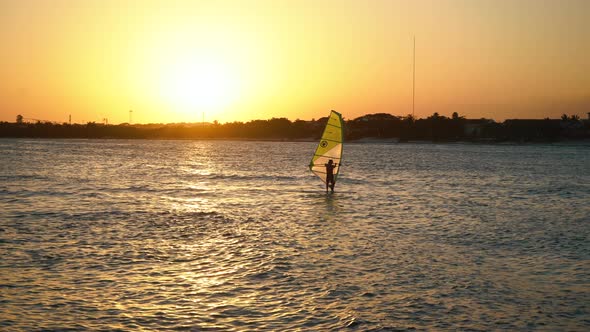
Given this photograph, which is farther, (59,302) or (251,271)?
(251,271)

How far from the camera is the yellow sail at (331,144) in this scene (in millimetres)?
40938

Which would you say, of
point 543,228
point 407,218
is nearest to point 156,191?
point 407,218

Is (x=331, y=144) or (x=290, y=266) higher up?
(x=331, y=144)

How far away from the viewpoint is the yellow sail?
4094cm

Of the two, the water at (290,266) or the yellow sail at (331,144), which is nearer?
the water at (290,266)

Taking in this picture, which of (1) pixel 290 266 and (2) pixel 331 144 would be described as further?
(2) pixel 331 144

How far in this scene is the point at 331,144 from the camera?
41.9m

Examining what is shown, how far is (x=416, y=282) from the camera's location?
15562 mm

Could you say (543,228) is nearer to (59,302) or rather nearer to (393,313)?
(393,313)

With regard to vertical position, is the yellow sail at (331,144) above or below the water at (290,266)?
above

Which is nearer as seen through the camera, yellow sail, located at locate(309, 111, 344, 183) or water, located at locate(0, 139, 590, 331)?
water, located at locate(0, 139, 590, 331)

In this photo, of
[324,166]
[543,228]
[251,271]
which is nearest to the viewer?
[251,271]

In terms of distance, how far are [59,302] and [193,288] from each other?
119 inches

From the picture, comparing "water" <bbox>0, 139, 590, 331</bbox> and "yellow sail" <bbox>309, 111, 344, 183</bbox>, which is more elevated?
"yellow sail" <bbox>309, 111, 344, 183</bbox>
